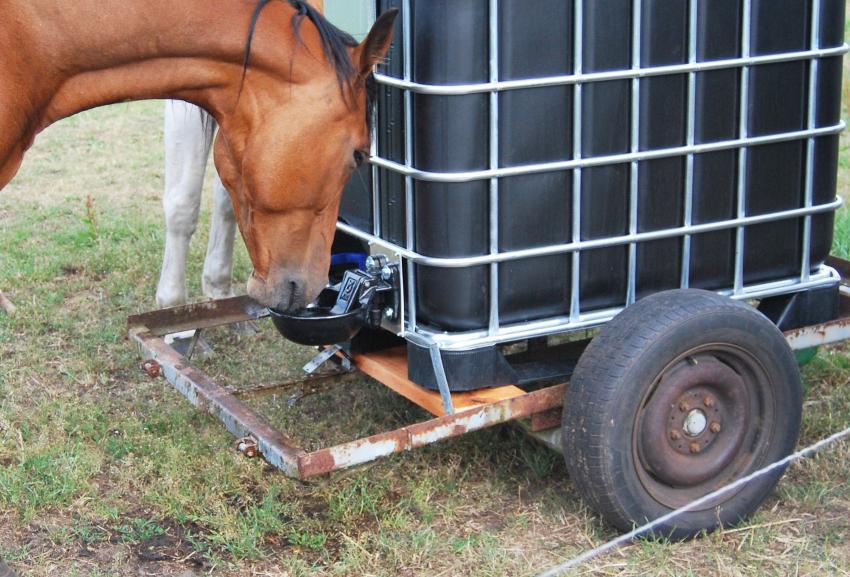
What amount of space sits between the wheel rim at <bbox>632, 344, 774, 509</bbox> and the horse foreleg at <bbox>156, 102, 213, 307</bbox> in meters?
1.98

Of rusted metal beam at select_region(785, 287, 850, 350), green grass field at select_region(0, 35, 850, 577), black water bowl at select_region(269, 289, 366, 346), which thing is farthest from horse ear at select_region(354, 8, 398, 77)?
rusted metal beam at select_region(785, 287, 850, 350)

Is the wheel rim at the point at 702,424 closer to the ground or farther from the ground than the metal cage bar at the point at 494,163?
closer to the ground

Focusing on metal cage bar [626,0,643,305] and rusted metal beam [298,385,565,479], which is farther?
metal cage bar [626,0,643,305]

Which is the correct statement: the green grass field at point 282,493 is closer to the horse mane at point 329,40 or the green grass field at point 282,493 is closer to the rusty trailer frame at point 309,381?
the rusty trailer frame at point 309,381

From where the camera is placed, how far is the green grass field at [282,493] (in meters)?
2.90

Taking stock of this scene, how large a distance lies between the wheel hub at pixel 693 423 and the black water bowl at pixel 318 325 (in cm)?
84

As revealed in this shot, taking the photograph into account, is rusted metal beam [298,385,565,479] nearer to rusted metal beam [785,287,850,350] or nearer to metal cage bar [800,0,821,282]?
rusted metal beam [785,287,850,350]

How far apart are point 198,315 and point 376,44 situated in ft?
4.44

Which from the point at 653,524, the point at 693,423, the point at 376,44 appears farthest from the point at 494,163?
the point at 653,524

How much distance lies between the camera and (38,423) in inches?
147

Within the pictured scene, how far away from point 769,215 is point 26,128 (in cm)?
210

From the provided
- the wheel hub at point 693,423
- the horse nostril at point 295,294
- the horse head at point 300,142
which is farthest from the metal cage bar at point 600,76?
the wheel hub at point 693,423

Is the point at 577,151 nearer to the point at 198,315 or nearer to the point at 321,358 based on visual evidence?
the point at 321,358

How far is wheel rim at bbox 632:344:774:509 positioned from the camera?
9.55 feet
